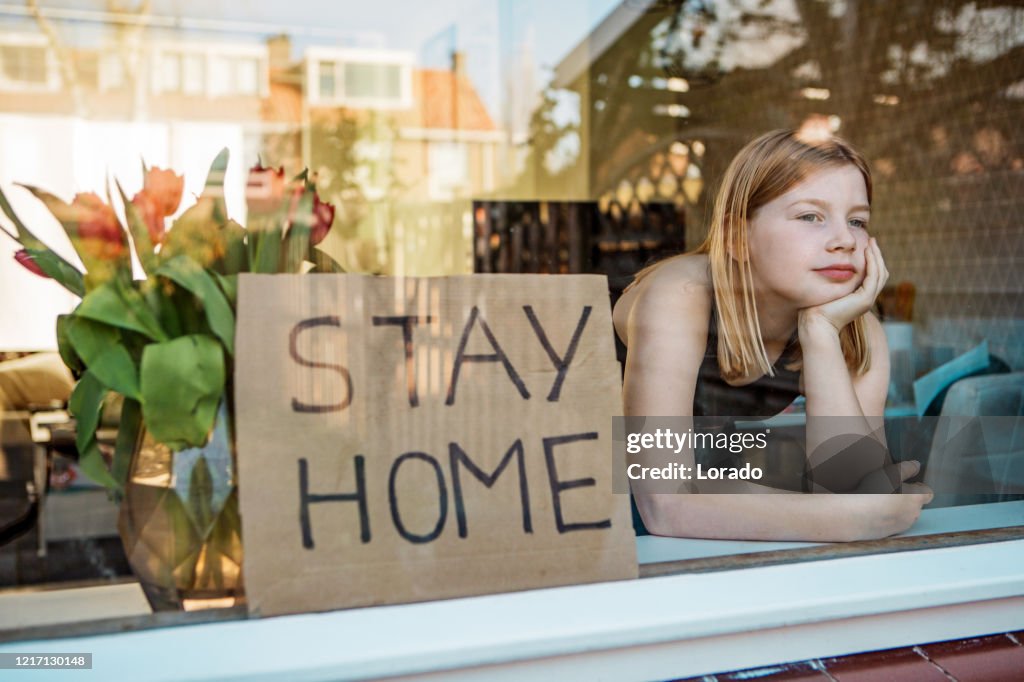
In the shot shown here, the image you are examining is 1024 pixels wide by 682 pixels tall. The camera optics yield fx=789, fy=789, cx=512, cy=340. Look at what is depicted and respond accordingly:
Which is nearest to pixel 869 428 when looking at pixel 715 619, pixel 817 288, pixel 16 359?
pixel 817 288

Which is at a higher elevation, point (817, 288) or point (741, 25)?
point (741, 25)

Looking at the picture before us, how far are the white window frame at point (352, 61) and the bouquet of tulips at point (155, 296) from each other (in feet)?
7.98

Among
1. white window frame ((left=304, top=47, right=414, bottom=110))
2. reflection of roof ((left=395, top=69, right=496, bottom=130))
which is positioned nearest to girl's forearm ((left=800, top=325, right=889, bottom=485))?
white window frame ((left=304, top=47, right=414, bottom=110))

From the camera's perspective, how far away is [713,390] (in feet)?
3.87

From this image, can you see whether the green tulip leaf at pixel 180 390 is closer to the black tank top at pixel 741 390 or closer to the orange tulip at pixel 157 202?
the orange tulip at pixel 157 202

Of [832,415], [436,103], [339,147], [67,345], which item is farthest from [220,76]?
[832,415]

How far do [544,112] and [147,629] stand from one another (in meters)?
4.19

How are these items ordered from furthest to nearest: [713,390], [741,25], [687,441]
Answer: [741,25] → [713,390] → [687,441]

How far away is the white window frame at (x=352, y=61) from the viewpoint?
321 centimetres

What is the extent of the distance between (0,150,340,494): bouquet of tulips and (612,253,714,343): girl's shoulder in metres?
0.46

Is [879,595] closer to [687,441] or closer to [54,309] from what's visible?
[687,441]

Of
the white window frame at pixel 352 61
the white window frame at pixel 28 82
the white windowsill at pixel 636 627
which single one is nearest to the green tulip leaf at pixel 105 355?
Answer: the white windowsill at pixel 636 627

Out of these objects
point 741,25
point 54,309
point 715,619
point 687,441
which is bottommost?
point 715,619

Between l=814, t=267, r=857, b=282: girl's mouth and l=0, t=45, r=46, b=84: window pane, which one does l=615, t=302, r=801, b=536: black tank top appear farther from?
l=0, t=45, r=46, b=84: window pane
